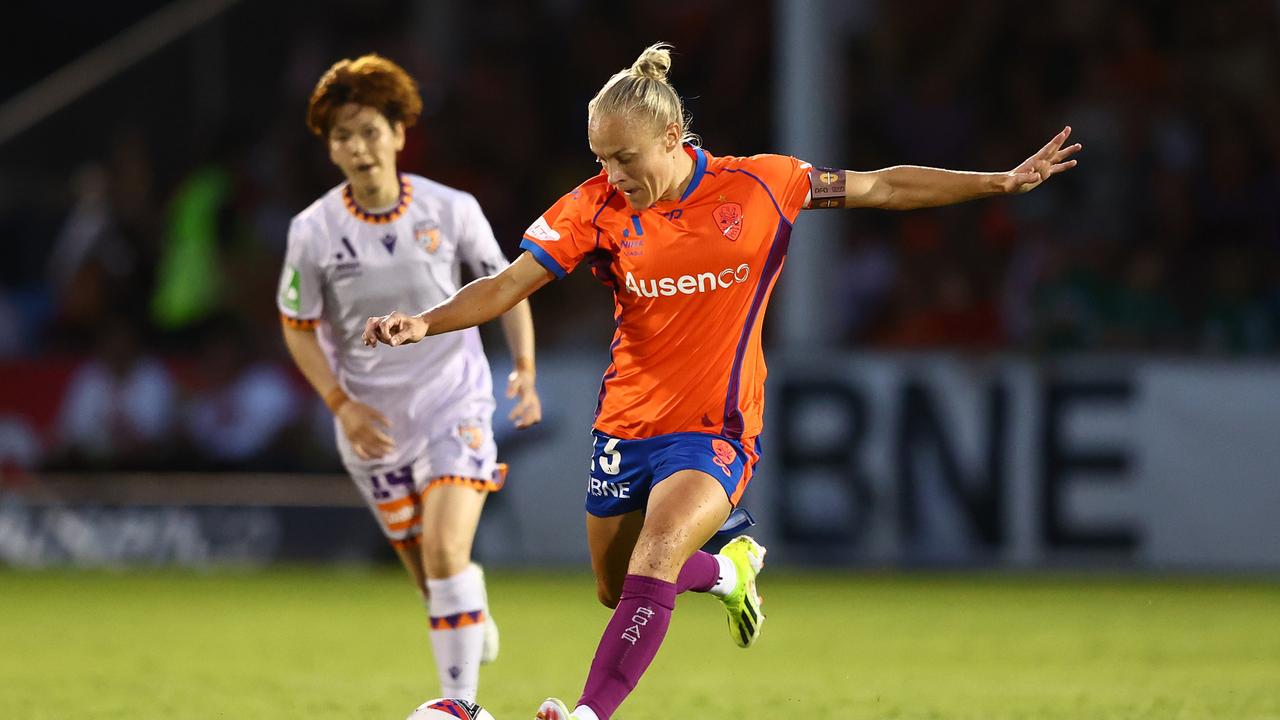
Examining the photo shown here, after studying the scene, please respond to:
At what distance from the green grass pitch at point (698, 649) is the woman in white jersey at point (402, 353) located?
718mm

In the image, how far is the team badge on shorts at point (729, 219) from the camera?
606 cm

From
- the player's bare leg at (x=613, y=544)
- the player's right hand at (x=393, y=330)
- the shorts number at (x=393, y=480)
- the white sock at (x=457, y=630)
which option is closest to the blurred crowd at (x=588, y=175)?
the shorts number at (x=393, y=480)

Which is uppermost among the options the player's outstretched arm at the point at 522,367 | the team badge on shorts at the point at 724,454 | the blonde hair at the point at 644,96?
the blonde hair at the point at 644,96

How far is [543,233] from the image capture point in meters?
6.05

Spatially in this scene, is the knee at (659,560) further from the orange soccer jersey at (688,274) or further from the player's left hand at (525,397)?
the player's left hand at (525,397)

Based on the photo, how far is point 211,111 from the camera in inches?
715

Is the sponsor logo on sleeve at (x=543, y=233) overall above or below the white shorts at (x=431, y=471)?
above

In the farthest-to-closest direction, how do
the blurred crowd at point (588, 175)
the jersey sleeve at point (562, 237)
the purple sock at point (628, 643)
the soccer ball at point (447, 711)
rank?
the blurred crowd at point (588, 175)
the jersey sleeve at point (562, 237)
the soccer ball at point (447, 711)
the purple sock at point (628, 643)

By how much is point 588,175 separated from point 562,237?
413 inches

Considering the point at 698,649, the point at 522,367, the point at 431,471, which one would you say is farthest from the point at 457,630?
the point at 698,649

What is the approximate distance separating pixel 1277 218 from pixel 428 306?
8.90 meters

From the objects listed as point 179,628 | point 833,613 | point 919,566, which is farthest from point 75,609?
point 919,566

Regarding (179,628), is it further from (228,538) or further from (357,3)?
(357,3)

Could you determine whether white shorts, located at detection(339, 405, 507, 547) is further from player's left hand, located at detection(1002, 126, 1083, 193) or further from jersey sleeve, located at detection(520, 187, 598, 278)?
player's left hand, located at detection(1002, 126, 1083, 193)
